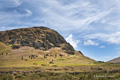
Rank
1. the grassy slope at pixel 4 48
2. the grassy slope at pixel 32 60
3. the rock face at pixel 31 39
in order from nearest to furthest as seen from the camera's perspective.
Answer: the grassy slope at pixel 32 60 < the grassy slope at pixel 4 48 < the rock face at pixel 31 39

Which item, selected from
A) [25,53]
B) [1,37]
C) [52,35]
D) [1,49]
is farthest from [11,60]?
[52,35]

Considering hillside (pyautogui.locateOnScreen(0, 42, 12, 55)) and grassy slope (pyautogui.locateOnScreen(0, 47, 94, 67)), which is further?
hillside (pyautogui.locateOnScreen(0, 42, 12, 55))

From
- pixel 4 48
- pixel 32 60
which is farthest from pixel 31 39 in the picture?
pixel 32 60

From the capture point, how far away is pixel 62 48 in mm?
101125

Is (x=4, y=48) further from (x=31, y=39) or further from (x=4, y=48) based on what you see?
(x=31, y=39)

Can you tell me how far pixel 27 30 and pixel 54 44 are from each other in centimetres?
2694

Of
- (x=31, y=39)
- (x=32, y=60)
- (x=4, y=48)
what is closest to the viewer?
(x=32, y=60)

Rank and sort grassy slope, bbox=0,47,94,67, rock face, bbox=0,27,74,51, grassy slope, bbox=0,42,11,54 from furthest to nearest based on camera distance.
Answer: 1. rock face, bbox=0,27,74,51
2. grassy slope, bbox=0,42,11,54
3. grassy slope, bbox=0,47,94,67

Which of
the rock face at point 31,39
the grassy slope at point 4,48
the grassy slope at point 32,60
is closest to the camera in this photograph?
the grassy slope at point 32,60

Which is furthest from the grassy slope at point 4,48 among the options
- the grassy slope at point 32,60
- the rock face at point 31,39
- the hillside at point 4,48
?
the grassy slope at point 32,60

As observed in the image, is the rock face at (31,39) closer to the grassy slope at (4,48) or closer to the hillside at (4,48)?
the hillside at (4,48)

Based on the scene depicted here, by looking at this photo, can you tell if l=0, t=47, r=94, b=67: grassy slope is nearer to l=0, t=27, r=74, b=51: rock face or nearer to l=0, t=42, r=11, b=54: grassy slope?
l=0, t=42, r=11, b=54: grassy slope

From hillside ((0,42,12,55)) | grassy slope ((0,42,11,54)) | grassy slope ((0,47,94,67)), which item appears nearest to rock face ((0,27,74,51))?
hillside ((0,42,12,55))

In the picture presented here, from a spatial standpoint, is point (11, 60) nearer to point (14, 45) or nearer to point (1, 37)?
point (14, 45)
